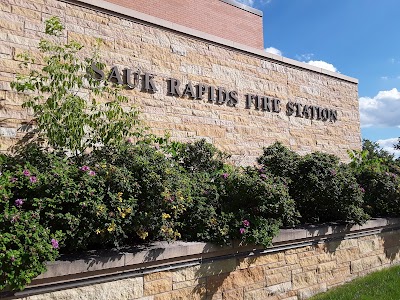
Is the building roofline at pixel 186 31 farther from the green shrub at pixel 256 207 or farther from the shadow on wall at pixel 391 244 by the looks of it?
the shadow on wall at pixel 391 244

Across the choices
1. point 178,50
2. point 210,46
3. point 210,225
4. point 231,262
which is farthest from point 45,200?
point 210,46

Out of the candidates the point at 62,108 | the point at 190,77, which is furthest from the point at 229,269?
the point at 190,77

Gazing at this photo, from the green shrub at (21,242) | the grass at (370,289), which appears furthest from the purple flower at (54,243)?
the grass at (370,289)

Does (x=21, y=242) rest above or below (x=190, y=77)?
below

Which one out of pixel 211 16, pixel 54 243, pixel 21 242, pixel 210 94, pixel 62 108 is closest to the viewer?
pixel 21 242

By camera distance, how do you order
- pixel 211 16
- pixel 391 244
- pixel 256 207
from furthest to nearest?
pixel 211 16, pixel 391 244, pixel 256 207

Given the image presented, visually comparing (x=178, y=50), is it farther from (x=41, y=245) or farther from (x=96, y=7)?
(x=41, y=245)

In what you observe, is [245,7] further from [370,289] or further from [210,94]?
[370,289]

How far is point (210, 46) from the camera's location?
28.3ft

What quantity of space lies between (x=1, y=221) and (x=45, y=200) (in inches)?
17.1

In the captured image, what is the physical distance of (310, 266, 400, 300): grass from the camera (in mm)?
5031

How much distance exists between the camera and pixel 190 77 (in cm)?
812

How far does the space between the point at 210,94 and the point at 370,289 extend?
4.86 meters

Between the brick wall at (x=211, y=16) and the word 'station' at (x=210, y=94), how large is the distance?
21.3 feet
